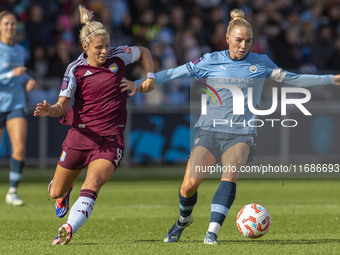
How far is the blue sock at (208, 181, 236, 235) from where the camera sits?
7.37 m

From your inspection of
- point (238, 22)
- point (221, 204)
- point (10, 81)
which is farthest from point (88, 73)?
point (10, 81)

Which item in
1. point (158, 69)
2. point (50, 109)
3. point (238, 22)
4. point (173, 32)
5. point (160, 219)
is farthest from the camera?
point (173, 32)

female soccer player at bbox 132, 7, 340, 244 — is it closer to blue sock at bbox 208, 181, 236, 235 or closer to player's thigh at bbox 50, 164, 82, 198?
blue sock at bbox 208, 181, 236, 235

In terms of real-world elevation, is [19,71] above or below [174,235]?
above

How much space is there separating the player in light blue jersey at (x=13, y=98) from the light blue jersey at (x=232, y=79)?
13.4 feet

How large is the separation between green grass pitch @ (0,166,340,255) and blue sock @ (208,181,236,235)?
0.21 meters

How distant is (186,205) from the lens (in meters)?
7.81

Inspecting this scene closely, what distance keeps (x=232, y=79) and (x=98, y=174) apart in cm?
158

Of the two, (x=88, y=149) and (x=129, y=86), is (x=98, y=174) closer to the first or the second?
(x=88, y=149)

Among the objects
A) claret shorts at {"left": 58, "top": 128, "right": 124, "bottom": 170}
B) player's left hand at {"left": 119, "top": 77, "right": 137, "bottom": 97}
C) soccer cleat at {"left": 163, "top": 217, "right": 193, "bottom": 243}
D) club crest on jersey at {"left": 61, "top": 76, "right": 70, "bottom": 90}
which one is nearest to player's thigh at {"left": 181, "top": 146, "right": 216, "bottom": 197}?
soccer cleat at {"left": 163, "top": 217, "right": 193, "bottom": 243}

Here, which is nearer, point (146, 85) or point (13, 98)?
point (146, 85)

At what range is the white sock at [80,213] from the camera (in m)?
7.08

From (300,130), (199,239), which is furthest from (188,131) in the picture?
(199,239)

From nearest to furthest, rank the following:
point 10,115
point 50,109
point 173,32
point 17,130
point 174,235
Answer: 1. point 50,109
2. point 174,235
3. point 17,130
4. point 10,115
5. point 173,32
